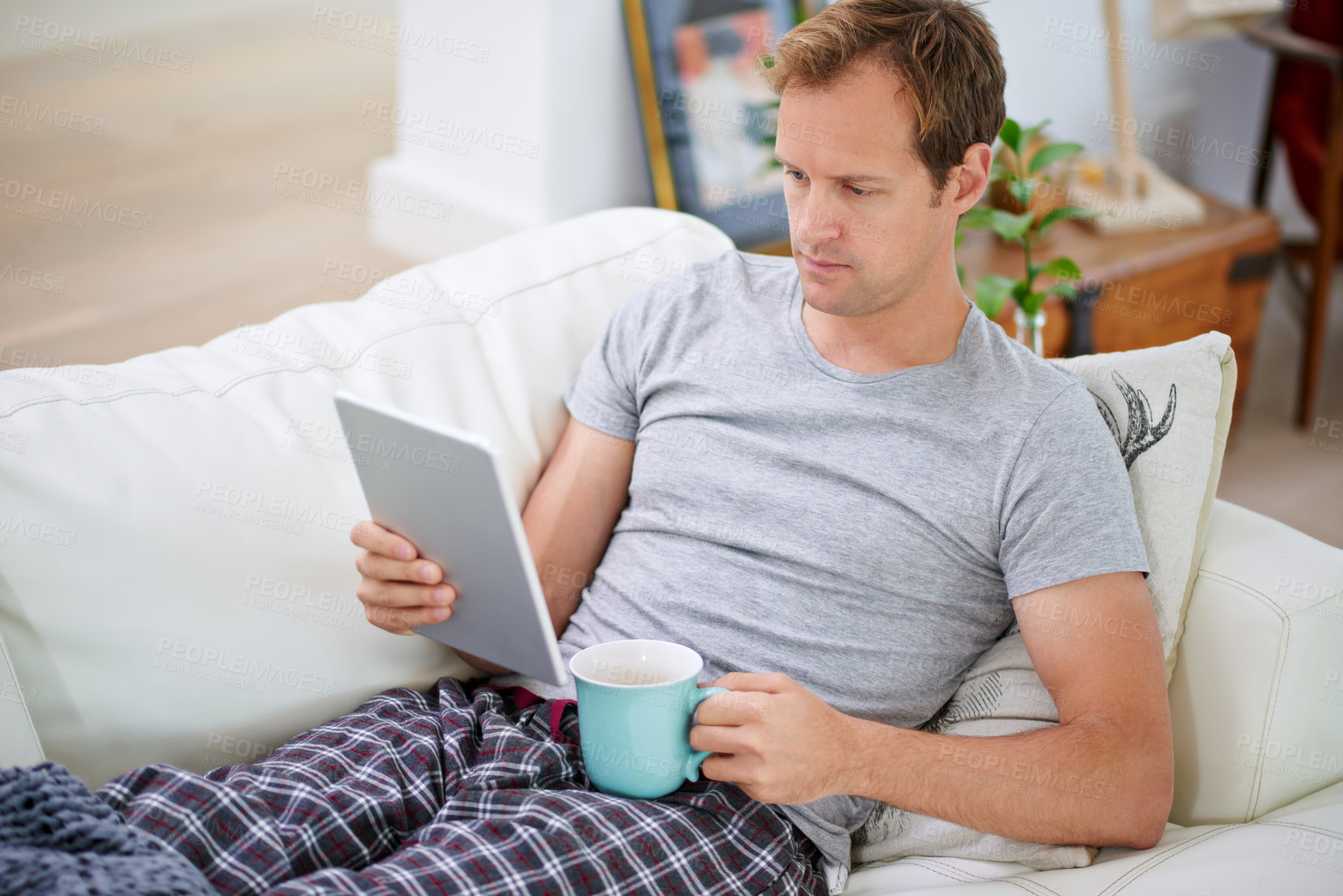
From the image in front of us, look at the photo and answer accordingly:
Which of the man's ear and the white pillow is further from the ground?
the man's ear

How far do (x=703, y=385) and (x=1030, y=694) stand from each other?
50 centimetres

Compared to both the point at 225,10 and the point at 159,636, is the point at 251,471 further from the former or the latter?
the point at 225,10

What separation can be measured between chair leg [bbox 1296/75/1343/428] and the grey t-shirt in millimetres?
1964

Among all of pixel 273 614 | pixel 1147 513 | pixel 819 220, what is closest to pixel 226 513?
pixel 273 614

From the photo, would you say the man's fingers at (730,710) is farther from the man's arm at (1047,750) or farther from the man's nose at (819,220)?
the man's nose at (819,220)

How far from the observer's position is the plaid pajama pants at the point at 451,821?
0.98m

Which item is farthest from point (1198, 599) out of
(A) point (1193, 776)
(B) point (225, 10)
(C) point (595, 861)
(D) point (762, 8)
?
(B) point (225, 10)

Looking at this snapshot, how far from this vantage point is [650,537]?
1348mm

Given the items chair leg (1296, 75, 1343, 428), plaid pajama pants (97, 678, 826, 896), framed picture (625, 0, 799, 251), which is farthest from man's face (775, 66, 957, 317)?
chair leg (1296, 75, 1343, 428)

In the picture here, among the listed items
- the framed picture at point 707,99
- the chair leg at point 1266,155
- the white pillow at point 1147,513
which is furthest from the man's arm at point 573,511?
the chair leg at point 1266,155

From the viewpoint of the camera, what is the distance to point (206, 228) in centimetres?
337

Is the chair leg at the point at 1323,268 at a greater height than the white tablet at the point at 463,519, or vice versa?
the white tablet at the point at 463,519

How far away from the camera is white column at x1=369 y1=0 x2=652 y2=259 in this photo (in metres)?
2.73

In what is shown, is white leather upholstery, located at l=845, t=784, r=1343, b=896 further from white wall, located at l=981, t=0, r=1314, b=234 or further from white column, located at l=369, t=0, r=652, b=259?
white wall, located at l=981, t=0, r=1314, b=234
